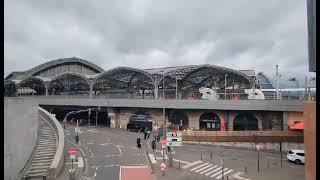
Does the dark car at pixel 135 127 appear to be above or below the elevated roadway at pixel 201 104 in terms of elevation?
below

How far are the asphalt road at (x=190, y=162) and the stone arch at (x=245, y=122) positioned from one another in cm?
1371

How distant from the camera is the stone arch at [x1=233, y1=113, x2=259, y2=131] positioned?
6162 cm

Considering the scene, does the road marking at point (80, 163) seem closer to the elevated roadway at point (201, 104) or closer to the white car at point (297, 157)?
the elevated roadway at point (201, 104)

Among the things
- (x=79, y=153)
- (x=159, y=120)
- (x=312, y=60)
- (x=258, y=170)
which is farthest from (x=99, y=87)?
(x=312, y=60)

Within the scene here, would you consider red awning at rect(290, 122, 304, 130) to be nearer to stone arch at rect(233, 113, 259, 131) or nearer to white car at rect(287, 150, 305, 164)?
stone arch at rect(233, 113, 259, 131)

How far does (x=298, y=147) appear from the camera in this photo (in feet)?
164

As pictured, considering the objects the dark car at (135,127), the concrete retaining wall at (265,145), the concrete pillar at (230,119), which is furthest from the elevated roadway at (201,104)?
the concrete retaining wall at (265,145)

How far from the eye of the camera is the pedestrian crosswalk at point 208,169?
33006 mm

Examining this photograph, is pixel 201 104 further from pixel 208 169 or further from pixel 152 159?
pixel 208 169

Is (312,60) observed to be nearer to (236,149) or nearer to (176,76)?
(236,149)

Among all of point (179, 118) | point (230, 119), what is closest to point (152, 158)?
point (230, 119)

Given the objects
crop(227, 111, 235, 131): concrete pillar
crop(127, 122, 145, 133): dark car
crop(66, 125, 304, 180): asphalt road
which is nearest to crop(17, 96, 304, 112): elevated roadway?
crop(227, 111, 235, 131): concrete pillar

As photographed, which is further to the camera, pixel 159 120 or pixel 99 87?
pixel 99 87

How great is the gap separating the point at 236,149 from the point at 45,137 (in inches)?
977
